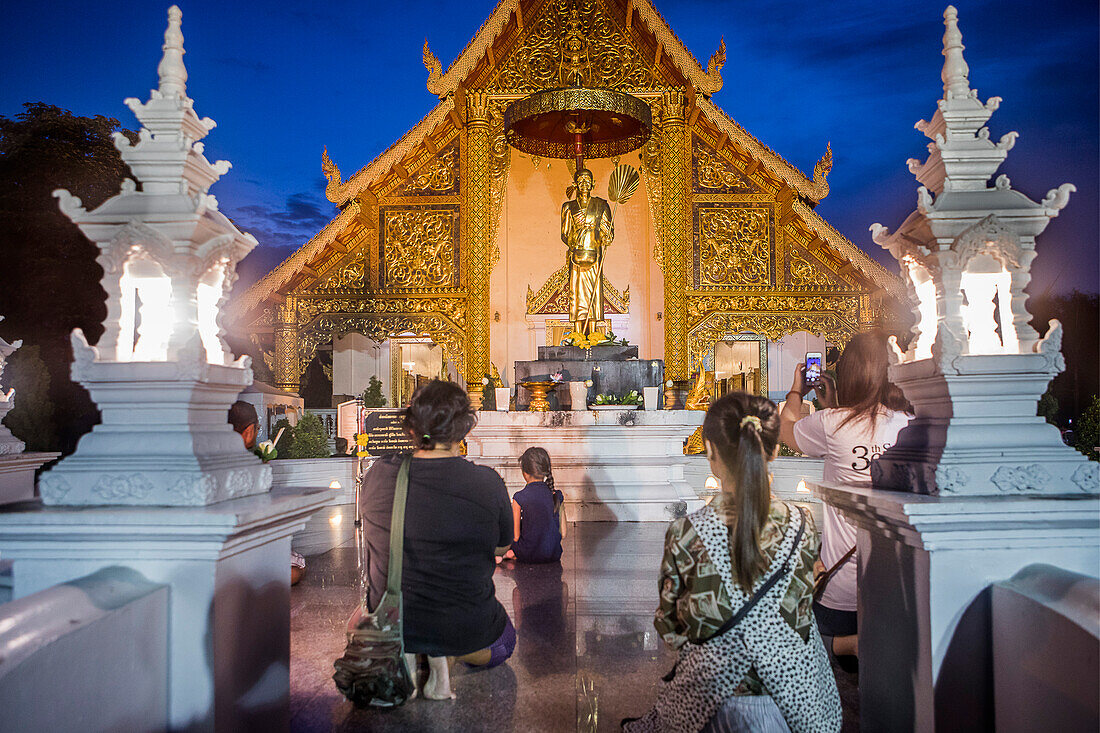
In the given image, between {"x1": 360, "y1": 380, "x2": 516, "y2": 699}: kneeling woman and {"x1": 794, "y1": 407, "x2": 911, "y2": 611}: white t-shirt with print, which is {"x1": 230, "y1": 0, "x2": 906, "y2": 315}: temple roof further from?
{"x1": 360, "y1": 380, "x2": 516, "y2": 699}: kneeling woman

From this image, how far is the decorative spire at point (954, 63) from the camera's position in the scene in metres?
2.61

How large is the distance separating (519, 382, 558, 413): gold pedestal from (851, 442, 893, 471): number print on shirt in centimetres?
509

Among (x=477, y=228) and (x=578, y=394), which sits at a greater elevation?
(x=477, y=228)

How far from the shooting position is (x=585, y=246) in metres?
10.0

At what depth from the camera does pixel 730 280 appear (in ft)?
37.8

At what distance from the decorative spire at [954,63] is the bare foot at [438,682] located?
2819 millimetres

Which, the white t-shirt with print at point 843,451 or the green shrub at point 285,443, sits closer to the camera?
the white t-shirt with print at point 843,451

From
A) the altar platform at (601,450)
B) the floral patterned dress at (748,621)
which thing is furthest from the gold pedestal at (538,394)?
the floral patterned dress at (748,621)

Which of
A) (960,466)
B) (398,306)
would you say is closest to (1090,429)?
(960,466)

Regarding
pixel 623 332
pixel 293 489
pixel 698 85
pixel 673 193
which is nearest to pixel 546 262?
pixel 623 332

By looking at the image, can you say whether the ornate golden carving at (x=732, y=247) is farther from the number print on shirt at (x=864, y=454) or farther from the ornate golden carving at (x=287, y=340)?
the number print on shirt at (x=864, y=454)

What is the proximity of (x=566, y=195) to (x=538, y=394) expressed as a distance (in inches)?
173

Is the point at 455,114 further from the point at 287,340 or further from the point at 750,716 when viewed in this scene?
the point at 750,716

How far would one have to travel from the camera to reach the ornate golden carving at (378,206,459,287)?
11.7 meters
